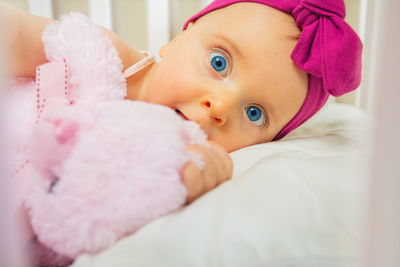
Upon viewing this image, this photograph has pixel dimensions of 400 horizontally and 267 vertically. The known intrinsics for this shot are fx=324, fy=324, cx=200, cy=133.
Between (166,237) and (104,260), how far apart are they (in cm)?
6

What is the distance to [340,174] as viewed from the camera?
42 centimetres

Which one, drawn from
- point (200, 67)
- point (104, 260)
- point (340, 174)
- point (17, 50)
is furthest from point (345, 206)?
point (17, 50)

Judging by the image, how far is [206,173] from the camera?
0.44 m

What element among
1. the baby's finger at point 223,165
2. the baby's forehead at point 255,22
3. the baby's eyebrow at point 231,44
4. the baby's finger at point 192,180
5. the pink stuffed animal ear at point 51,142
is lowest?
the baby's finger at point 223,165

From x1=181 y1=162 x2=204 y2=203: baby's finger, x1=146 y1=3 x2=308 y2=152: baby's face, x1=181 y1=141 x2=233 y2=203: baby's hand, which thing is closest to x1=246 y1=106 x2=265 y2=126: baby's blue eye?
x1=146 y1=3 x2=308 y2=152: baby's face

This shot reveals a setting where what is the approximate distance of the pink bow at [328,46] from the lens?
63 cm

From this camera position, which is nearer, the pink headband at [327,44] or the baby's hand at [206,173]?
the baby's hand at [206,173]

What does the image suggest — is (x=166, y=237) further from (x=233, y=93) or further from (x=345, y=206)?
(x=233, y=93)

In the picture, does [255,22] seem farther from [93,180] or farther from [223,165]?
[93,180]

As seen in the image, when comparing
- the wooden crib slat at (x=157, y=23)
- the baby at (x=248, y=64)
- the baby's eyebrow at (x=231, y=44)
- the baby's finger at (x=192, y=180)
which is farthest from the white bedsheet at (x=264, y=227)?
the wooden crib slat at (x=157, y=23)

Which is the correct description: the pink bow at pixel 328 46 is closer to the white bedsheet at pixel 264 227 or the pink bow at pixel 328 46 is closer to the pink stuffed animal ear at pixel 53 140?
the white bedsheet at pixel 264 227

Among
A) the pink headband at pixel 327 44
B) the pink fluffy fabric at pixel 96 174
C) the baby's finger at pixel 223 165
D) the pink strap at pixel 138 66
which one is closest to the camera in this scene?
the pink fluffy fabric at pixel 96 174

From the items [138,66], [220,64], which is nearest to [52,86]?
[138,66]

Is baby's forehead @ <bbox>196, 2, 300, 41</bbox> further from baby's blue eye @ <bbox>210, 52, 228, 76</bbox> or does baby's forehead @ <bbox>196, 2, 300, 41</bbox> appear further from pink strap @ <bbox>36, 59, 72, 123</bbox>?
pink strap @ <bbox>36, 59, 72, 123</bbox>
